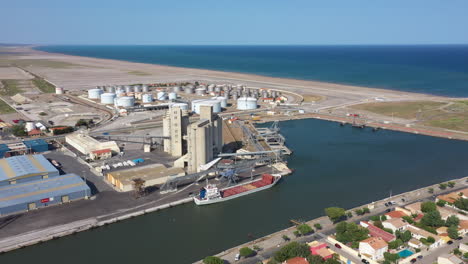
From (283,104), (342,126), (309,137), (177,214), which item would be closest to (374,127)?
(342,126)

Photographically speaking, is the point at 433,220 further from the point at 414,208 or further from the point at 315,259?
the point at 315,259

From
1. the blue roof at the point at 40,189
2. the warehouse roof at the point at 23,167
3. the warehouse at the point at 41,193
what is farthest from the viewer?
the warehouse roof at the point at 23,167

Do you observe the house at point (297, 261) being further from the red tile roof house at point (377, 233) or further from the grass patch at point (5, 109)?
the grass patch at point (5, 109)

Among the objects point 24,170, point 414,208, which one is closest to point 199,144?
point 24,170

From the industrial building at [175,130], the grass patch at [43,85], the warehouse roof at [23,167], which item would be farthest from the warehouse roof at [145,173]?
the grass patch at [43,85]

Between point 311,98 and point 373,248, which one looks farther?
point 311,98

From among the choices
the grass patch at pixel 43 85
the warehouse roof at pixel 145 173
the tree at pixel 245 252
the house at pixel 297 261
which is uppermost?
the grass patch at pixel 43 85
